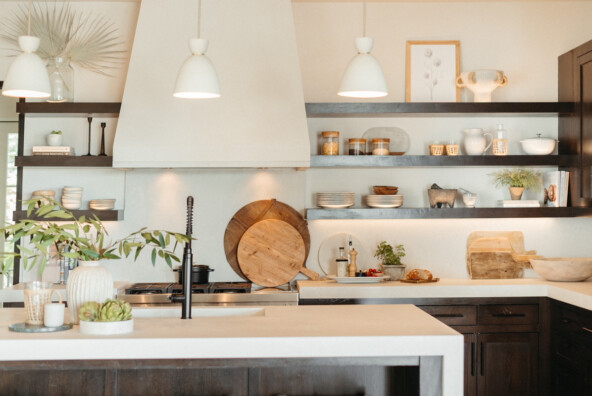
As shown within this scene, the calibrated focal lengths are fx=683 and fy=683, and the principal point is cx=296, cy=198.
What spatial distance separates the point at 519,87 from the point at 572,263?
4.90 ft

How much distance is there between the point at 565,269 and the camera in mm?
4906

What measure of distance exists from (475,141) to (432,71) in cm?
67

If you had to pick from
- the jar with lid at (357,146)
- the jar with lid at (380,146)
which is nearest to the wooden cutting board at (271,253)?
the jar with lid at (357,146)

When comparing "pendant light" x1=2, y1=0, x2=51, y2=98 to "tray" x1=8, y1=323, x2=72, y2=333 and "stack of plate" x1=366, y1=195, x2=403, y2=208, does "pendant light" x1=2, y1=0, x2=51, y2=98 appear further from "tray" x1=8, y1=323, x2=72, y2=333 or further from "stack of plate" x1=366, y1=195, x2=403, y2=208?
"stack of plate" x1=366, y1=195, x2=403, y2=208

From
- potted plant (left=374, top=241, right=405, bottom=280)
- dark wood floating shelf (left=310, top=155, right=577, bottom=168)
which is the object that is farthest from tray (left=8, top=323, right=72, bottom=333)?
potted plant (left=374, top=241, right=405, bottom=280)

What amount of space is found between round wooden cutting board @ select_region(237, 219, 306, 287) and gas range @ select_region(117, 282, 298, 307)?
0.91 ft

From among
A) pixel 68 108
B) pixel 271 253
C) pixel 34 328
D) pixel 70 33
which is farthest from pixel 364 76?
pixel 70 33

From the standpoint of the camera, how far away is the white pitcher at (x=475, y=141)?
5246 millimetres

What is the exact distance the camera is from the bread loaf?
16.5 feet

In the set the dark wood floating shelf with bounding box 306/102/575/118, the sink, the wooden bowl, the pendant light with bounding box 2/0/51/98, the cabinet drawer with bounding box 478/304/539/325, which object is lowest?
the cabinet drawer with bounding box 478/304/539/325

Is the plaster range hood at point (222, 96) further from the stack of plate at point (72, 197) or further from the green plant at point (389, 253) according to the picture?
the green plant at point (389, 253)

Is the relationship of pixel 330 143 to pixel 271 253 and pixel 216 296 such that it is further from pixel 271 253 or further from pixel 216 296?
pixel 216 296

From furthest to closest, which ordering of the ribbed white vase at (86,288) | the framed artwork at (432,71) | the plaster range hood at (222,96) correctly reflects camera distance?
the framed artwork at (432,71) → the plaster range hood at (222,96) → the ribbed white vase at (86,288)

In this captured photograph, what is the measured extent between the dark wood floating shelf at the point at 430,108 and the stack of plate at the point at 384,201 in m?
0.64
